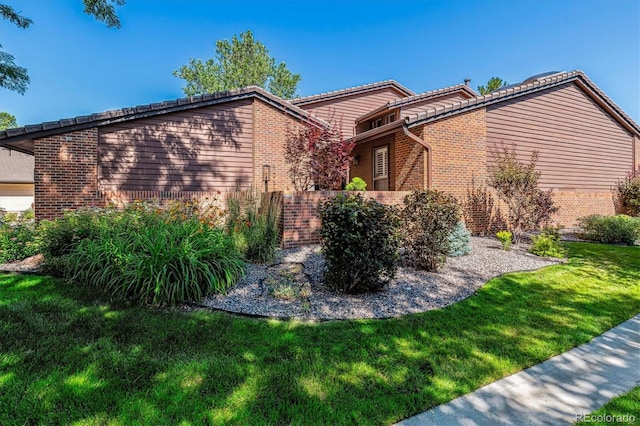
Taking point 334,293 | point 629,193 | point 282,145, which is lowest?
point 334,293

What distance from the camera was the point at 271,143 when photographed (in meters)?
11.0

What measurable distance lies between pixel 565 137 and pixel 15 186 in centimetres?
3128

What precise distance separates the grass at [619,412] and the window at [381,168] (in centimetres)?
993

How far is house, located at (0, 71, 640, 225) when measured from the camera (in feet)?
28.2

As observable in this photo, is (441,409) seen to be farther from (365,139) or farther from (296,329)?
(365,139)

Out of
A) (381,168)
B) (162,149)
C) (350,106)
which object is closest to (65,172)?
(162,149)

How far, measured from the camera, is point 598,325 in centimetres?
387

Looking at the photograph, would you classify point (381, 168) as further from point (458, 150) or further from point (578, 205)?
point (578, 205)

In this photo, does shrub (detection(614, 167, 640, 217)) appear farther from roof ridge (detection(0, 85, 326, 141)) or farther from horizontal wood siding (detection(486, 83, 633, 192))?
roof ridge (detection(0, 85, 326, 141))

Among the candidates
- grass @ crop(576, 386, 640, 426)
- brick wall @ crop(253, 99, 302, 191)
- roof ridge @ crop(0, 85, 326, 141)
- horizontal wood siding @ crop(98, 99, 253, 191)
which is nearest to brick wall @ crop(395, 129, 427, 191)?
roof ridge @ crop(0, 85, 326, 141)

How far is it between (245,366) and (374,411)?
1.17 meters

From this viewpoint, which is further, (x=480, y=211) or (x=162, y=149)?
(x=480, y=211)

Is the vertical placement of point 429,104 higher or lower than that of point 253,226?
higher

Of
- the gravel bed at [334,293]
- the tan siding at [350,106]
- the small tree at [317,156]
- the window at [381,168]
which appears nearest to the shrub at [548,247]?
the gravel bed at [334,293]
